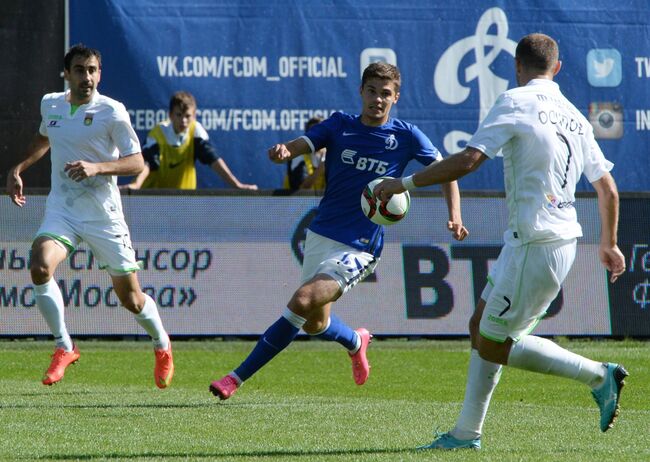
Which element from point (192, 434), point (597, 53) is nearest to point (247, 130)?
point (597, 53)

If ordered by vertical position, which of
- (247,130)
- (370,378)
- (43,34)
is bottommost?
(370,378)

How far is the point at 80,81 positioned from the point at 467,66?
759cm

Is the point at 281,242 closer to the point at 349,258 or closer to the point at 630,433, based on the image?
the point at 349,258

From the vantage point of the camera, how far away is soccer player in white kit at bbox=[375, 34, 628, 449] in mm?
6789

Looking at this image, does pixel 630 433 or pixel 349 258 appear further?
pixel 349 258

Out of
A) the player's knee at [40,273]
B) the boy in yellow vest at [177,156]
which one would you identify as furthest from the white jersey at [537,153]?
the boy in yellow vest at [177,156]

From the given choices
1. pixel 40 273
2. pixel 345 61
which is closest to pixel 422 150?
pixel 40 273

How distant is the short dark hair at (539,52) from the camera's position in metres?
6.97

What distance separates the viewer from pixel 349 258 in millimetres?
9141

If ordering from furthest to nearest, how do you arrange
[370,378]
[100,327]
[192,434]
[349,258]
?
[100,327] < [370,378] < [349,258] < [192,434]

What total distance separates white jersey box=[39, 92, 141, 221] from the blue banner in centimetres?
592

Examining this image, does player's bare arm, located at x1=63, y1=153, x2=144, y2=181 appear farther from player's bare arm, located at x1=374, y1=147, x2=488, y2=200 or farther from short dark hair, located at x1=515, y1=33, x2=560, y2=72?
short dark hair, located at x1=515, y1=33, x2=560, y2=72

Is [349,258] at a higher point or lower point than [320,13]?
lower

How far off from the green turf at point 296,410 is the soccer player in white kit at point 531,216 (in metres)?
0.41
